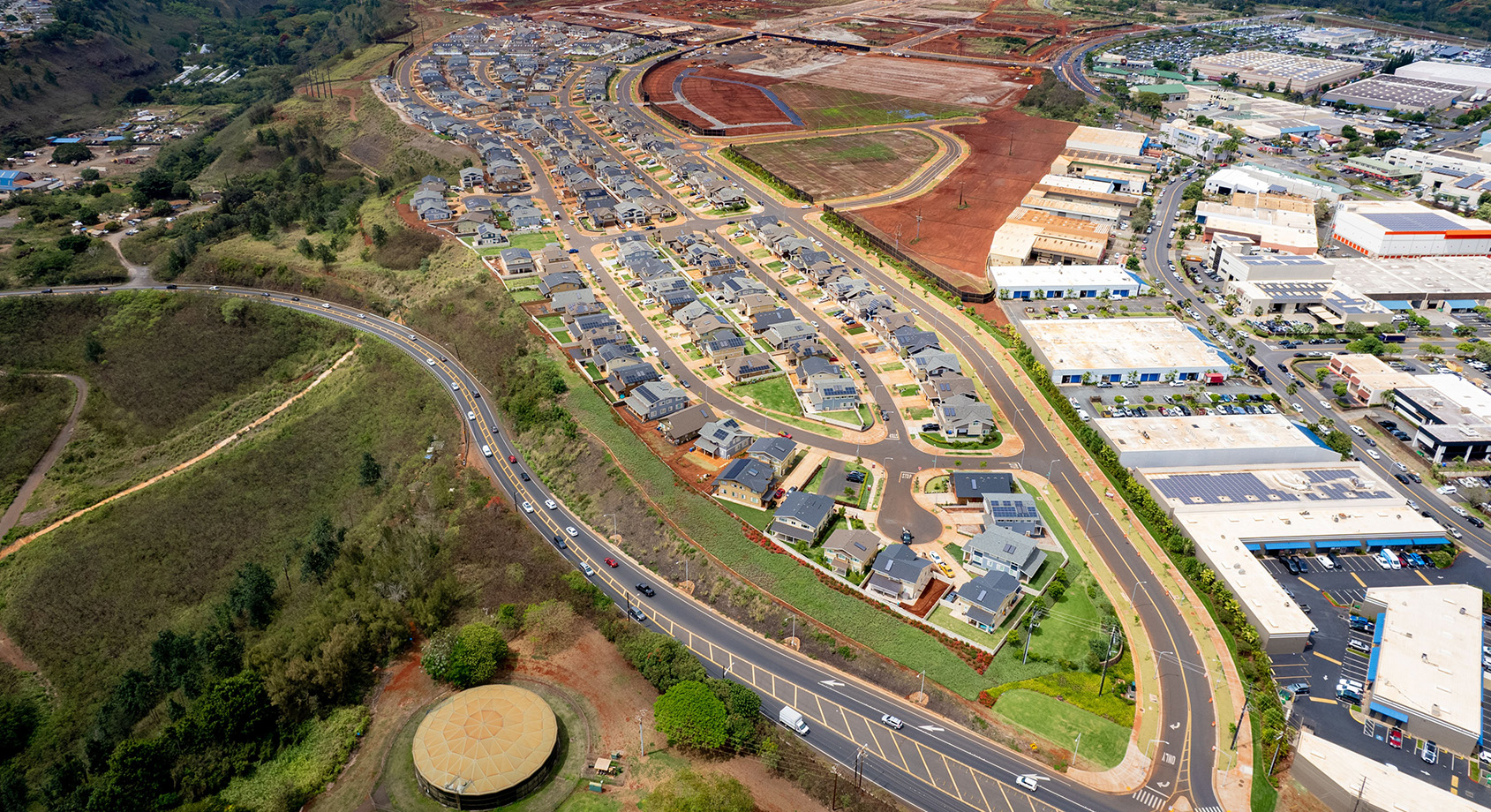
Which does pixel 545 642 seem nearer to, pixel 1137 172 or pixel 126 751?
pixel 126 751

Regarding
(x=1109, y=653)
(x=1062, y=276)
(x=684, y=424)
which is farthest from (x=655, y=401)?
(x=1062, y=276)

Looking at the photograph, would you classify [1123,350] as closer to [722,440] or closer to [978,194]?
[722,440]

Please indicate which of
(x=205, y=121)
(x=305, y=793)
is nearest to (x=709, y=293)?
(x=305, y=793)

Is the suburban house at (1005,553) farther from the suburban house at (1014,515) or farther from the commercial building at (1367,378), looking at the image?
the commercial building at (1367,378)

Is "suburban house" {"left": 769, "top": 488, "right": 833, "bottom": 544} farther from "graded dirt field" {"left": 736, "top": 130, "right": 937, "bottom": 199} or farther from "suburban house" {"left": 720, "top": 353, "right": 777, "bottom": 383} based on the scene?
"graded dirt field" {"left": 736, "top": 130, "right": 937, "bottom": 199}

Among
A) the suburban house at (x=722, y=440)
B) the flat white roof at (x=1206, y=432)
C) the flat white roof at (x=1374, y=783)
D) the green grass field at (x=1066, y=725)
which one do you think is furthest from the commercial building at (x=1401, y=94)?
the green grass field at (x=1066, y=725)

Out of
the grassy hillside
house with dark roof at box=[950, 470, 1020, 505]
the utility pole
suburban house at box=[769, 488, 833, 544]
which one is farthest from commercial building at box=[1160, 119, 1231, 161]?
the grassy hillside
